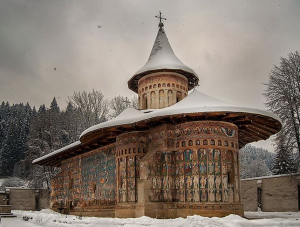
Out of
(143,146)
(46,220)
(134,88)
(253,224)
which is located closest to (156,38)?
(134,88)

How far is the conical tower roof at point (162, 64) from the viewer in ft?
68.5

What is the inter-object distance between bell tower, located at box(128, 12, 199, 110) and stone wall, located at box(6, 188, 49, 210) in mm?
23566

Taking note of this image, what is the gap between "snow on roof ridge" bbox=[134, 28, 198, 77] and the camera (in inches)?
822

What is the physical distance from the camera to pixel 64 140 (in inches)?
1822

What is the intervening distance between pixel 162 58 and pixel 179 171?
806 centimetres

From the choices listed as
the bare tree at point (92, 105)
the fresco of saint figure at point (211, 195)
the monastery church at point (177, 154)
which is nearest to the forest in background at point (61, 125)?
the bare tree at point (92, 105)

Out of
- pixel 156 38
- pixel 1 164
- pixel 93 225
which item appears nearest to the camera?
pixel 93 225

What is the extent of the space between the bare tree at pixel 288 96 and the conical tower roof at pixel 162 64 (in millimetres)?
6179

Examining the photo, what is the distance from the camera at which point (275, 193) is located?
27375mm

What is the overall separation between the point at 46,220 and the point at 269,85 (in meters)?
17.0

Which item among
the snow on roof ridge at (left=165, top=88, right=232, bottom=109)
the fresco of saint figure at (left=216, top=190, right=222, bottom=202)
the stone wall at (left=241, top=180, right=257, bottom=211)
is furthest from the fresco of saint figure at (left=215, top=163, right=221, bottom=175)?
the stone wall at (left=241, top=180, right=257, bottom=211)

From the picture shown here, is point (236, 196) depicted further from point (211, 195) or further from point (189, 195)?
point (189, 195)

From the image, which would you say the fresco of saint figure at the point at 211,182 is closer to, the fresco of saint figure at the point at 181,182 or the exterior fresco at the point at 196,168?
the exterior fresco at the point at 196,168

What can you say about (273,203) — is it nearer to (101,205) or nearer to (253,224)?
(101,205)
